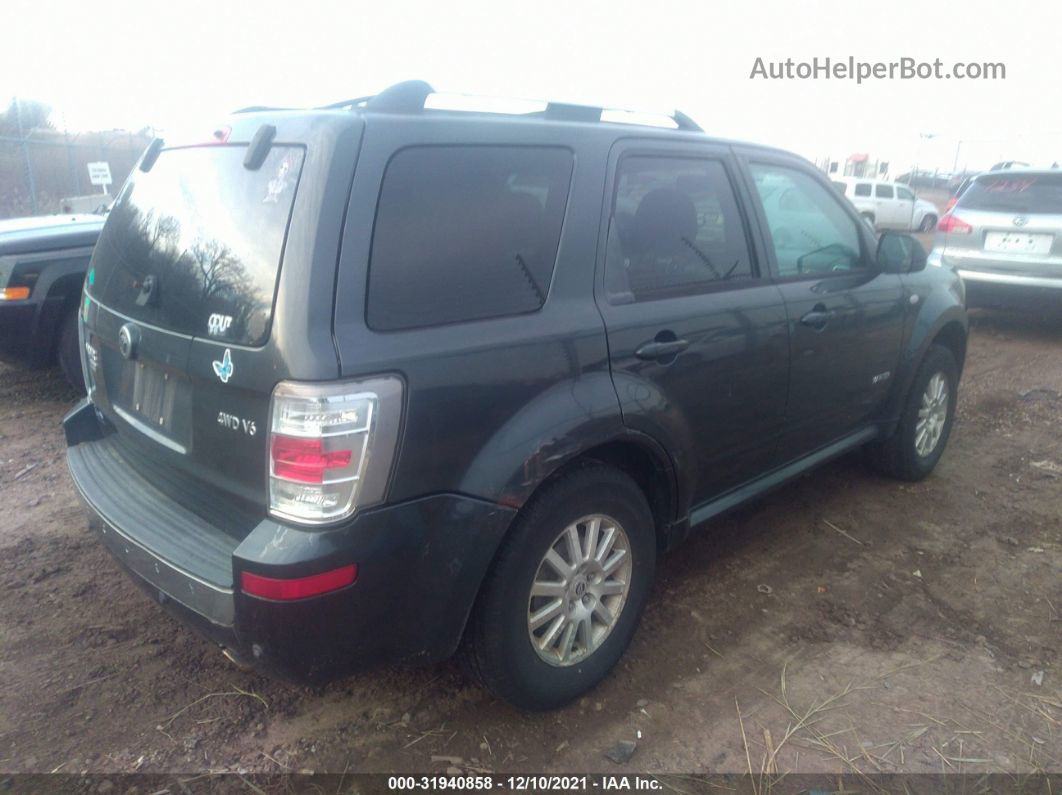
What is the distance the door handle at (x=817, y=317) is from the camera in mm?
3348

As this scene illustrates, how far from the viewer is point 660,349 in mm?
2684

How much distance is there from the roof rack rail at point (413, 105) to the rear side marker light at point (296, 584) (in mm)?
1255

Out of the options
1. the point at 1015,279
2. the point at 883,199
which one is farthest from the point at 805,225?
the point at 883,199

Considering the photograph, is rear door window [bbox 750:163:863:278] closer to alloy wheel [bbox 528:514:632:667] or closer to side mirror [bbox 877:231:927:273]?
side mirror [bbox 877:231:927:273]

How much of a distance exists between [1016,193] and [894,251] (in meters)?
5.36

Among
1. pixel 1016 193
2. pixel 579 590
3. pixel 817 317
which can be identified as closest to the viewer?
pixel 579 590

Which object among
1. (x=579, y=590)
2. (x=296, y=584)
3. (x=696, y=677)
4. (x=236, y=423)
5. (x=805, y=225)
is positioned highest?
(x=805, y=225)

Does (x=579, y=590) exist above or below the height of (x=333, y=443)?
below

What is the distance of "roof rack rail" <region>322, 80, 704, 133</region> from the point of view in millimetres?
2229

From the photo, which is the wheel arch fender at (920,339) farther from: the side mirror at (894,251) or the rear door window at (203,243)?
the rear door window at (203,243)

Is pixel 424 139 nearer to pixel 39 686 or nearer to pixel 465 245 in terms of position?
pixel 465 245

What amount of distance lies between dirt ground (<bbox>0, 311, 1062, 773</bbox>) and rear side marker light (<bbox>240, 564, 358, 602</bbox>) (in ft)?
2.49

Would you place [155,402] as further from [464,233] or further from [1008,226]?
[1008,226]

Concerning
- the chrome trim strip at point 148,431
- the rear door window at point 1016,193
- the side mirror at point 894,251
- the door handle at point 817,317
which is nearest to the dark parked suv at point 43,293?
the chrome trim strip at point 148,431
